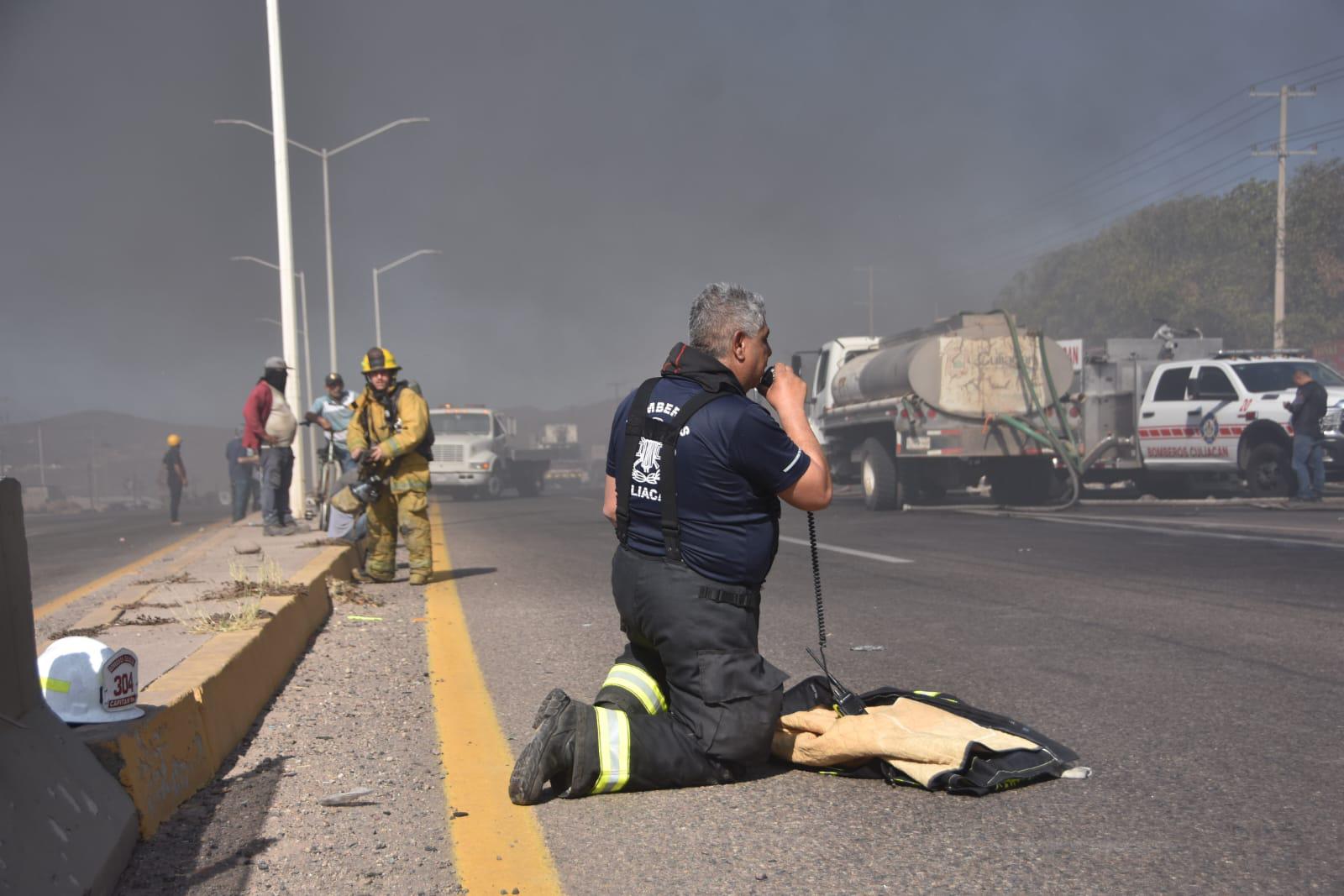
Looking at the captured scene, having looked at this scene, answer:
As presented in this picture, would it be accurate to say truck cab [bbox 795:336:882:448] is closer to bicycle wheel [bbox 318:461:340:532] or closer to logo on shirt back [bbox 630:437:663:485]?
bicycle wheel [bbox 318:461:340:532]

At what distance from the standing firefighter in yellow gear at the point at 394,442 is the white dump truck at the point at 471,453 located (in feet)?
70.1

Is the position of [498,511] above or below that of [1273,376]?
below

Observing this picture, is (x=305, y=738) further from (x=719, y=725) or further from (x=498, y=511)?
(x=498, y=511)

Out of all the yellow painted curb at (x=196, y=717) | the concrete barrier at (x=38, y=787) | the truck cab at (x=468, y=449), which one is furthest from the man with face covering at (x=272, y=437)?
the truck cab at (x=468, y=449)

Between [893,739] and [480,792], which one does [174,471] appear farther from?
[893,739]

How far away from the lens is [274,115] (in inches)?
736

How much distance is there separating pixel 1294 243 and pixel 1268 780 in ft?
162

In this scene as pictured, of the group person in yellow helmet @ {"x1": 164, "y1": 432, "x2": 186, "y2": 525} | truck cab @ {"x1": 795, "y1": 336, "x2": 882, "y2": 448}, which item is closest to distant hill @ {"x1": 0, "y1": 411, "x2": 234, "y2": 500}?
person in yellow helmet @ {"x1": 164, "y1": 432, "x2": 186, "y2": 525}

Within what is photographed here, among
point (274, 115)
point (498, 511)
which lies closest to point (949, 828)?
point (274, 115)

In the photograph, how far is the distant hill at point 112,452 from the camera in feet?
429

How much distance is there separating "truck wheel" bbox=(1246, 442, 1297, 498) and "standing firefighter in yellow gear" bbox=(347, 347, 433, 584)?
13093 mm

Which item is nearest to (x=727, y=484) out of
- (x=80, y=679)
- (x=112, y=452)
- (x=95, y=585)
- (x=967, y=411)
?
(x=80, y=679)

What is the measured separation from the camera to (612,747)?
3785 millimetres

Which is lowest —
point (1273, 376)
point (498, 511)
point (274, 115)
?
point (498, 511)
